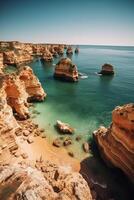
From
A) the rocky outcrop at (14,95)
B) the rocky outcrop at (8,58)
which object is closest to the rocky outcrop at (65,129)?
the rocky outcrop at (14,95)

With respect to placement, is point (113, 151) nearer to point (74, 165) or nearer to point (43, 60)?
point (74, 165)

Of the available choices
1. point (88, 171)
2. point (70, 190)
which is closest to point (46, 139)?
point (88, 171)

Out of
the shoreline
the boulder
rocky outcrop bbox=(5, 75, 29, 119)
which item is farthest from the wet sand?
rocky outcrop bbox=(5, 75, 29, 119)

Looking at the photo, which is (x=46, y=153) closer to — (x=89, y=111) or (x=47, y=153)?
(x=47, y=153)

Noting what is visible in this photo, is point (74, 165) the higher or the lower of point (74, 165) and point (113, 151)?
the lower

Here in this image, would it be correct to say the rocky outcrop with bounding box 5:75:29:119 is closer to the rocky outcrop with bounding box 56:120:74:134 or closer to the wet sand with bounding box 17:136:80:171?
the rocky outcrop with bounding box 56:120:74:134

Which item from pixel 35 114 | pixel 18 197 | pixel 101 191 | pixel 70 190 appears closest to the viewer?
pixel 18 197

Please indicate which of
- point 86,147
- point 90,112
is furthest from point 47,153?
point 90,112

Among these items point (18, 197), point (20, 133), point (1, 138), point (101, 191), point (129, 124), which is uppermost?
point (18, 197)
